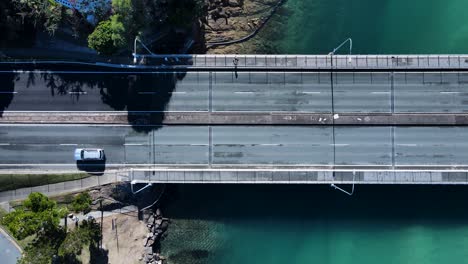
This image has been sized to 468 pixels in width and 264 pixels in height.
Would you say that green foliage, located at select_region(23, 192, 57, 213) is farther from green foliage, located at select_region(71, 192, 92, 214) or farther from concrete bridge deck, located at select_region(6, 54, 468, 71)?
concrete bridge deck, located at select_region(6, 54, 468, 71)

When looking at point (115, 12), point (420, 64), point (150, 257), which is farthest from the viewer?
point (150, 257)

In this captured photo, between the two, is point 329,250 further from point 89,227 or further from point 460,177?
point 89,227

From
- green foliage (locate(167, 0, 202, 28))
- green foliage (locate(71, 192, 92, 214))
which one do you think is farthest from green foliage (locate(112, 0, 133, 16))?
green foliage (locate(71, 192, 92, 214))

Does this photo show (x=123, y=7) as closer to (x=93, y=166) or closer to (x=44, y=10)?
(x=44, y=10)

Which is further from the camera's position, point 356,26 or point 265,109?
point 356,26

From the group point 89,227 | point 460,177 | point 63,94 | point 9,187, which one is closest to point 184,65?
point 63,94
